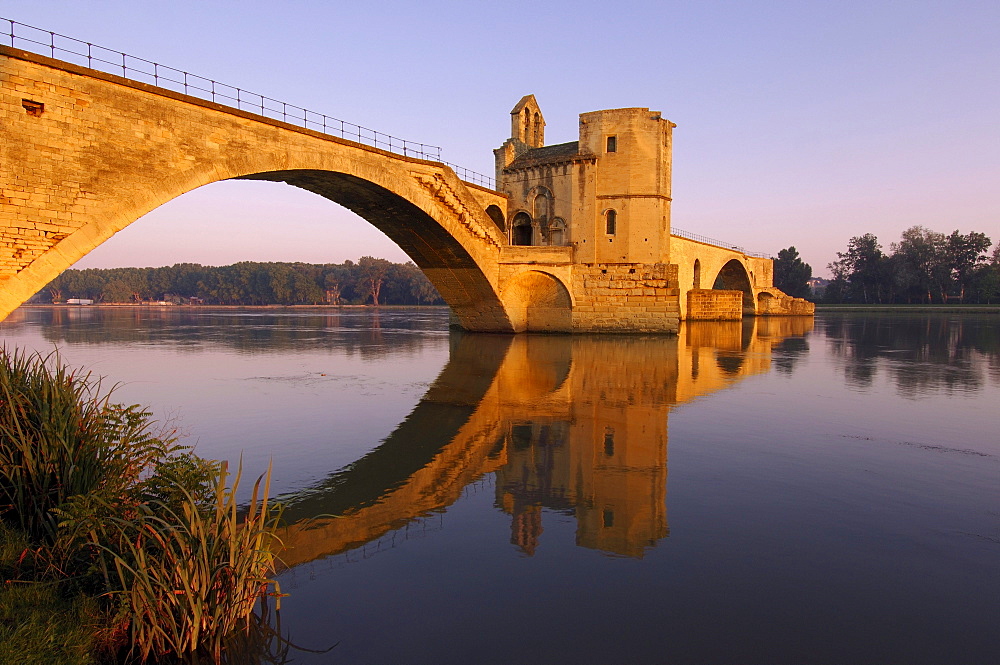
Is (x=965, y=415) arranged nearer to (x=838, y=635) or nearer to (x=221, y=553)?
(x=838, y=635)

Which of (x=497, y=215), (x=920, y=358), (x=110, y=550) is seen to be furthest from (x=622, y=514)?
(x=497, y=215)

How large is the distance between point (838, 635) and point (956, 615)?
102cm

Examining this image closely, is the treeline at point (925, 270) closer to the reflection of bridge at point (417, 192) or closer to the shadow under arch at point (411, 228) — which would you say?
the reflection of bridge at point (417, 192)

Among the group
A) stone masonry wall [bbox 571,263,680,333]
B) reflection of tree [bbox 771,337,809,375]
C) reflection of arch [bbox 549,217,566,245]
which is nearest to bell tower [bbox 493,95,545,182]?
reflection of arch [bbox 549,217,566,245]

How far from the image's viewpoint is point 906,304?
83.9 m

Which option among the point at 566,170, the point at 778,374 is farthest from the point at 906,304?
the point at 778,374

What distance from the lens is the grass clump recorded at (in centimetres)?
376

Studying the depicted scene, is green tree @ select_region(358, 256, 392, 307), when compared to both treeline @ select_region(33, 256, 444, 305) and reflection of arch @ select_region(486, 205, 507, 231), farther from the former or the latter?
reflection of arch @ select_region(486, 205, 507, 231)

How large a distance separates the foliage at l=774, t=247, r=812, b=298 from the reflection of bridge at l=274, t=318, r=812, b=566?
265 feet

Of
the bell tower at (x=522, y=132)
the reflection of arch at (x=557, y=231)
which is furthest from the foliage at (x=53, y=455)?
the bell tower at (x=522, y=132)

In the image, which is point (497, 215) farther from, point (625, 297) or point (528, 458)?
point (528, 458)

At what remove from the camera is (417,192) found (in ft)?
80.7

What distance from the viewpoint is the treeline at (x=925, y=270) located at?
76688 millimetres

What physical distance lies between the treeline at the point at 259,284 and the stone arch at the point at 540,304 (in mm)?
61877
